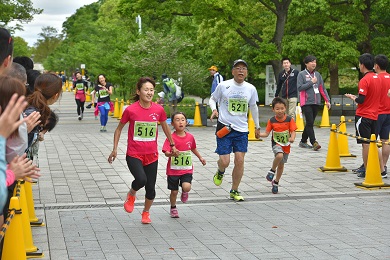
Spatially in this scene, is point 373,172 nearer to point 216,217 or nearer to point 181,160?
point 216,217

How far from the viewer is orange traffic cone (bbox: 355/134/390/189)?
36.0 ft

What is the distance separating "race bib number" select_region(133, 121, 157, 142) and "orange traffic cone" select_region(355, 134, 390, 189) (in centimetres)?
393

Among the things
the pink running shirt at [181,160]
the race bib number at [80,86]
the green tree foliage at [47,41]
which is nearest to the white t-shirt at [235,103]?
the pink running shirt at [181,160]

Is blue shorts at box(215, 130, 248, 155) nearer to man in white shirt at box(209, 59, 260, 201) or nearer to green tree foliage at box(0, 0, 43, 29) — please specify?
man in white shirt at box(209, 59, 260, 201)

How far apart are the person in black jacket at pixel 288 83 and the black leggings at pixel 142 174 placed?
28.9 ft

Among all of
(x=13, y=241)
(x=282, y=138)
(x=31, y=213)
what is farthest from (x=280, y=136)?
(x=13, y=241)

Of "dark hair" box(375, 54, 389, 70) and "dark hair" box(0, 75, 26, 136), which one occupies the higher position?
"dark hair" box(375, 54, 389, 70)

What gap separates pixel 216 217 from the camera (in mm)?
8875

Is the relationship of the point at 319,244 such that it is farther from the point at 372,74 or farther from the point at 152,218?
the point at 372,74

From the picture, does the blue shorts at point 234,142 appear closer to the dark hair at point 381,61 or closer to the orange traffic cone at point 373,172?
the orange traffic cone at point 373,172

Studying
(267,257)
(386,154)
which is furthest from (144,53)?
(267,257)

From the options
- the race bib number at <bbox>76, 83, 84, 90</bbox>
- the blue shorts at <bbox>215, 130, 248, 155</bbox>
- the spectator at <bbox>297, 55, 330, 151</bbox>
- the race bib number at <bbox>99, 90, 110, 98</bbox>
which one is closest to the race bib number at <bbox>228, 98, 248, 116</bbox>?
the blue shorts at <bbox>215, 130, 248, 155</bbox>

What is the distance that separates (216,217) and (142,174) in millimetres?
1136

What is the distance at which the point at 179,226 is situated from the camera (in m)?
8.38
